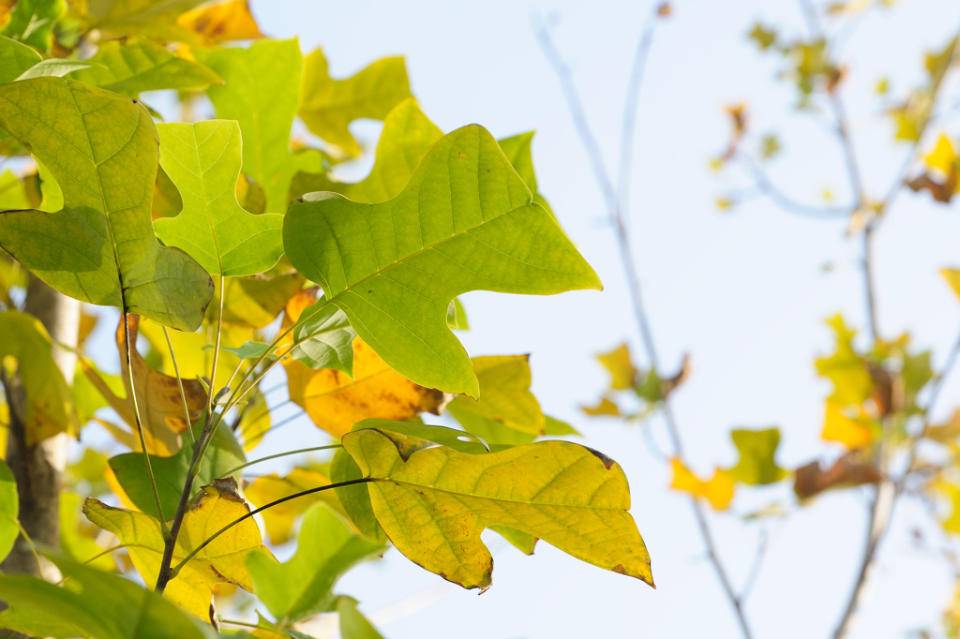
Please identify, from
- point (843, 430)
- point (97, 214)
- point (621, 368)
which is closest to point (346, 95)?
point (97, 214)

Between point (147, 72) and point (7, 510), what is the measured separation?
0.35 meters

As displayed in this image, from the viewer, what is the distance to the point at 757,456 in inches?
47.3

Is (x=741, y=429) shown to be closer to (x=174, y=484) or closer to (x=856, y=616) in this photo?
(x=856, y=616)

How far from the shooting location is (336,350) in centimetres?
54

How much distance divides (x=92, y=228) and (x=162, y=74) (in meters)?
0.25

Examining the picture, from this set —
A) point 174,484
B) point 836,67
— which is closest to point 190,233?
point 174,484

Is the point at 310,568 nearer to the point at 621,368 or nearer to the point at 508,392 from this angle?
the point at 508,392

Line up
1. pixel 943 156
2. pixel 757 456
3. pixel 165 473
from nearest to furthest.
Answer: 1. pixel 165 473
2. pixel 757 456
3. pixel 943 156

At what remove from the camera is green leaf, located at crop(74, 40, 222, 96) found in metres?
0.65

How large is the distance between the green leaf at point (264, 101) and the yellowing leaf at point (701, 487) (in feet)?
2.71

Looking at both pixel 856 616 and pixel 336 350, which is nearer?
pixel 336 350

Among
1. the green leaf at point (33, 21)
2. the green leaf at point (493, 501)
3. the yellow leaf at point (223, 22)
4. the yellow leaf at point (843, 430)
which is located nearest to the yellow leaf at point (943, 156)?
the yellow leaf at point (843, 430)

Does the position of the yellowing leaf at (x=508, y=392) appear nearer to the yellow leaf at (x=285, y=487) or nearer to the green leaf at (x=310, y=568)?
the yellow leaf at (x=285, y=487)

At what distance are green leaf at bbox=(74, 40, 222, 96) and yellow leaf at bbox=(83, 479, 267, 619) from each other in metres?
0.33
